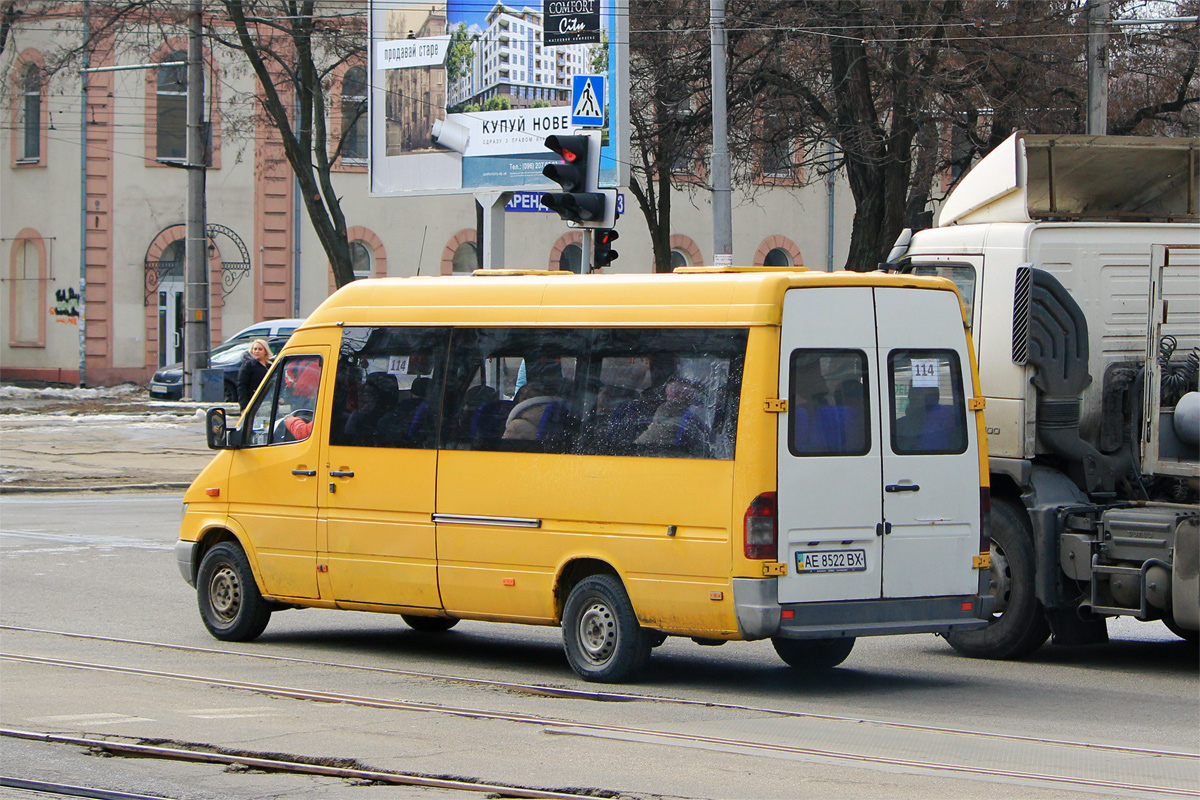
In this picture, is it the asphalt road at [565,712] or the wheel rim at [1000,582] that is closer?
the asphalt road at [565,712]

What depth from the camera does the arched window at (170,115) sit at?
135ft

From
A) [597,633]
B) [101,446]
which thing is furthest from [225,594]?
[101,446]

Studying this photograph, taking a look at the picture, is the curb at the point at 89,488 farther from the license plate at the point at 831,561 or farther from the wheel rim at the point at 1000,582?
the license plate at the point at 831,561

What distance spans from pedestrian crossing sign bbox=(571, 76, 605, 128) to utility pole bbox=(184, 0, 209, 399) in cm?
1007

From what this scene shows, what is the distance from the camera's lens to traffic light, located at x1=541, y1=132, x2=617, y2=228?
1488 cm

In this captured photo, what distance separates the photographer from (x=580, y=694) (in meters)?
8.36

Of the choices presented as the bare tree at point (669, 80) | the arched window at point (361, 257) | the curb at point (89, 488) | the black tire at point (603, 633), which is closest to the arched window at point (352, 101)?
the arched window at point (361, 257)

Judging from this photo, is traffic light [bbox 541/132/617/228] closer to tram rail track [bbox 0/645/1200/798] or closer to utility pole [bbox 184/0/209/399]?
tram rail track [bbox 0/645/1200/798]

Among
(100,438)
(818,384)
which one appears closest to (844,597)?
(818,384)

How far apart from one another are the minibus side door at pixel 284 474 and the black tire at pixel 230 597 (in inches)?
5.4

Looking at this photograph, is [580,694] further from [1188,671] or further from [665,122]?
[665,122]

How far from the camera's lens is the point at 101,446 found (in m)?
26.0

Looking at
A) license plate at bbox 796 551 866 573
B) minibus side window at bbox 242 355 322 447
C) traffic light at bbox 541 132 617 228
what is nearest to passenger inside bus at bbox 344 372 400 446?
minibus side window at bbox 242 355 322 447

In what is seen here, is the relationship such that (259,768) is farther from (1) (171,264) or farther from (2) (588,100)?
(1) (171,264)
